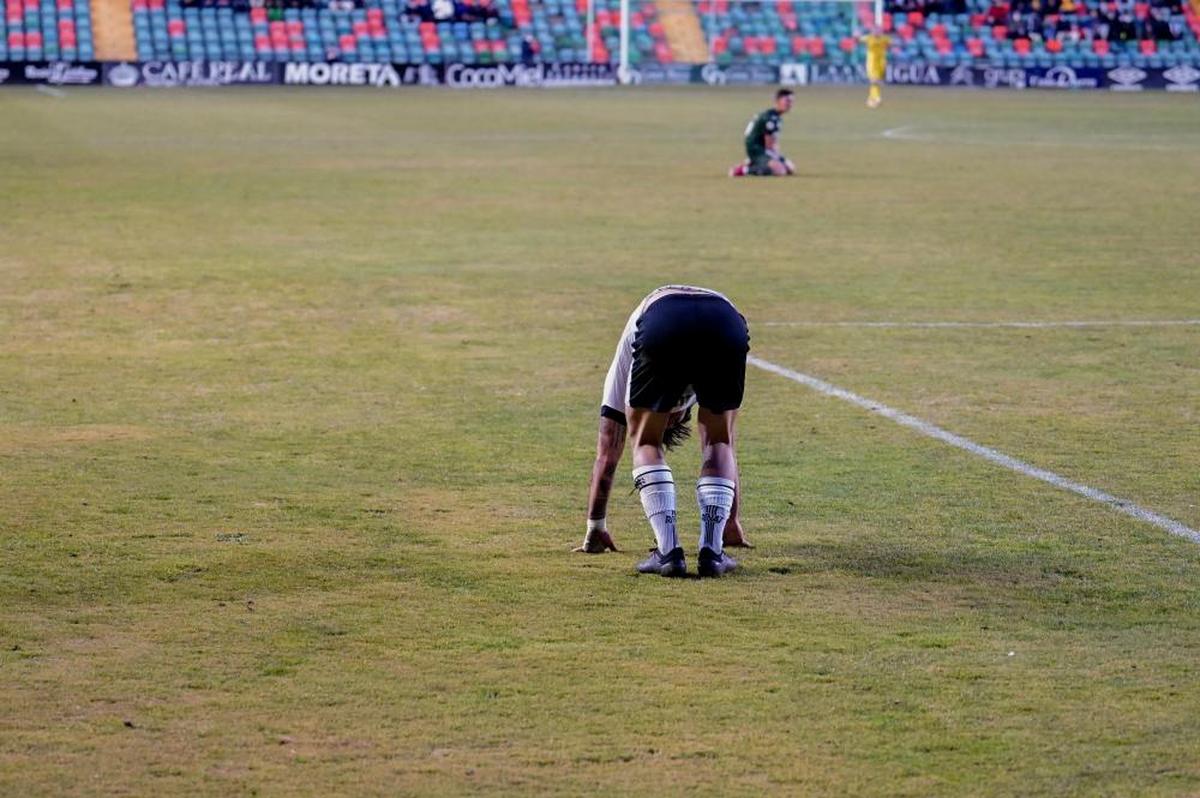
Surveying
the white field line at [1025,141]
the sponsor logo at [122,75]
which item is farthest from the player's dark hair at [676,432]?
the sponsor logo at [122,75]

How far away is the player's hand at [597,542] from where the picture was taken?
8482 millimetres

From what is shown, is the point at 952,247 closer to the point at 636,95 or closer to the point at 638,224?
the point at 638,224

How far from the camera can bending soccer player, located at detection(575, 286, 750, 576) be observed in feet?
26.4

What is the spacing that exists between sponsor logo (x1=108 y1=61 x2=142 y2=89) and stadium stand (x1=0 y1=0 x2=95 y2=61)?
2881 mm

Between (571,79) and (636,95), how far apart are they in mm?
7677

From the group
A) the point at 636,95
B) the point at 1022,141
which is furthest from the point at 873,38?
the point at 1022,141

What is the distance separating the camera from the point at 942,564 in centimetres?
830

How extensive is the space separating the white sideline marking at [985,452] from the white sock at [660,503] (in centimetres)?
239

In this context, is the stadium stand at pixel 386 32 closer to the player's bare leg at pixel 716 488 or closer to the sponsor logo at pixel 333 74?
the sponsor logo at pixel 333 74

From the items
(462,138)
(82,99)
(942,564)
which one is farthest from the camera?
(82,99)

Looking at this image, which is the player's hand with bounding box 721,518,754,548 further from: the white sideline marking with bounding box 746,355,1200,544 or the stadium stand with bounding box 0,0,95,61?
the stadium stand with bounding box 0,0,95,61

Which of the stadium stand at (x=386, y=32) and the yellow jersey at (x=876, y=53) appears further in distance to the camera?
the stadium stand at (x=386, y=32)

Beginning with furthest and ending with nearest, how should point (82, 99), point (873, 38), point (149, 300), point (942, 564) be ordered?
1. point (873, 38)
2. point (82, 99)
3. point (149, 300)
4. point (942, 564)

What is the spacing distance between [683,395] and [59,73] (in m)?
58.8
